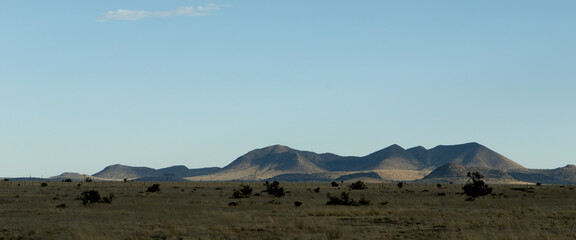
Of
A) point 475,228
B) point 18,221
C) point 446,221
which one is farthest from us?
point 18,221

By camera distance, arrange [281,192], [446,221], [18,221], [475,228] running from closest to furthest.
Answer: [475,228]
[446,221]
[18,221]
[281,192]

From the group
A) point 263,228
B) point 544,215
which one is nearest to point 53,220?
point 263,228

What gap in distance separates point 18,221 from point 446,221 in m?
20.4

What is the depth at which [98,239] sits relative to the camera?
76.2ft

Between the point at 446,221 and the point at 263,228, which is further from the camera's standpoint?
the point at 446,221

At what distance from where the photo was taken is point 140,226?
28266 mm

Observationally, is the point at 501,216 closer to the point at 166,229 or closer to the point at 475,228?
the point at 475,228

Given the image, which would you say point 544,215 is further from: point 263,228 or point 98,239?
point 98,239

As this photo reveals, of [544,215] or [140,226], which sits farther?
[544,215]

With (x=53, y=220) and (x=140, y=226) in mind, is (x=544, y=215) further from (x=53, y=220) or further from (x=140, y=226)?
(x=53, y=220)

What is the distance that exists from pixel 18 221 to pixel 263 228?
13.3 meters

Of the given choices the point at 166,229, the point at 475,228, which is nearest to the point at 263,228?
the point at 166,229

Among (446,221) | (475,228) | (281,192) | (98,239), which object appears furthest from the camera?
(281,192)

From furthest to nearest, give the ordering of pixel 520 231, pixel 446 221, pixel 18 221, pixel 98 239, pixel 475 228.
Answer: pixel 18 221 < pixel 446 221 < pixel 475 228 < pixel 520 231 < pixel 98 239
